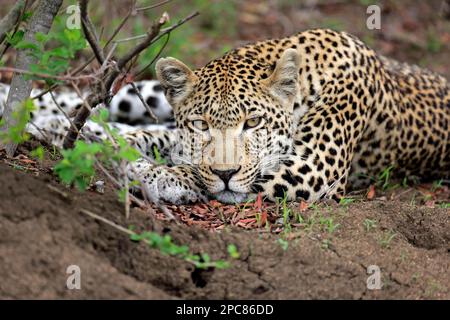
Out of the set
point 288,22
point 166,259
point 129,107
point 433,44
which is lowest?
point 166,259

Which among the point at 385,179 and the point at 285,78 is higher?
the point at 285,78

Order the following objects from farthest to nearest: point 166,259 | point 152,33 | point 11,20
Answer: point 11,20 → point 152,33 → point 166,259

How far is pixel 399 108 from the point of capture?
Result: 371 inches

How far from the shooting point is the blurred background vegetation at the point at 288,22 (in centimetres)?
1390

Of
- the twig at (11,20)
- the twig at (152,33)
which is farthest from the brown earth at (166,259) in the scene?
the twig at (11,20)

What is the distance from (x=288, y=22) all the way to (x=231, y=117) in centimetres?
803

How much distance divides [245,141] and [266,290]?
1992 mm

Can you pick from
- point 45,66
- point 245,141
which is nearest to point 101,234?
point 45,66

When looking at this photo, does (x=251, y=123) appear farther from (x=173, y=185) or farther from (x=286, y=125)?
(x=173, y=185)

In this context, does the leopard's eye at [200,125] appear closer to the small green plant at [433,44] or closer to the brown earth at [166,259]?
the brown earth at [166,259]

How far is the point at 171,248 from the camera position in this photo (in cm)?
588

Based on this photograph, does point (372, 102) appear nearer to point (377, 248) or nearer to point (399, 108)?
point (399, 108)

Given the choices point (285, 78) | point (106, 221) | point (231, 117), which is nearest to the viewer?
point (106, 221)

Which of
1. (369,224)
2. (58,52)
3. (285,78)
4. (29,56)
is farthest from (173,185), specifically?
(58,52)
